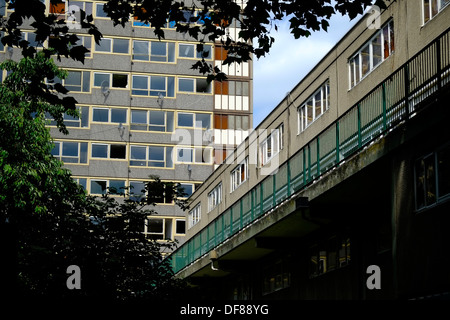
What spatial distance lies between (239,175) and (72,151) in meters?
23.0

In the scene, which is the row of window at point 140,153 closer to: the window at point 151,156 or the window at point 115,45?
the window at point 151,156

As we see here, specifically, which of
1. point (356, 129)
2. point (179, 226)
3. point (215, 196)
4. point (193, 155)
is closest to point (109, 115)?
point (193, 155)

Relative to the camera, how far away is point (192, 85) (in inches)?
2392

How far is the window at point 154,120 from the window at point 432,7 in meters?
40.6

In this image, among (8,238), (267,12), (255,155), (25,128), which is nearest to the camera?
(8,238)

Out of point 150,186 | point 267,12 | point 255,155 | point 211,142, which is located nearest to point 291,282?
point 255,155

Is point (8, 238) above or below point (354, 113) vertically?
Result: below

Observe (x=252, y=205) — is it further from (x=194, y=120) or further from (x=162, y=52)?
(x=162, y=52)

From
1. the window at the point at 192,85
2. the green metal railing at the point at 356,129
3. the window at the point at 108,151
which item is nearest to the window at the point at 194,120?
the window at the point at 192,85

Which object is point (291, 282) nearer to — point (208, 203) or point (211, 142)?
point (208, 203)

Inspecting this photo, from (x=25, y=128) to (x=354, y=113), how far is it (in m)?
12.8

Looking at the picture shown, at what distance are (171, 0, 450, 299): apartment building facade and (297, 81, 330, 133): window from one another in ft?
0.16

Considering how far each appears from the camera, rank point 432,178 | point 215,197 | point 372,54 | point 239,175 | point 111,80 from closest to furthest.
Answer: point 432,178
point 372,54
point 239,175
point 215,197
point 111,80

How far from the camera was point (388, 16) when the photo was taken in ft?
73.8
